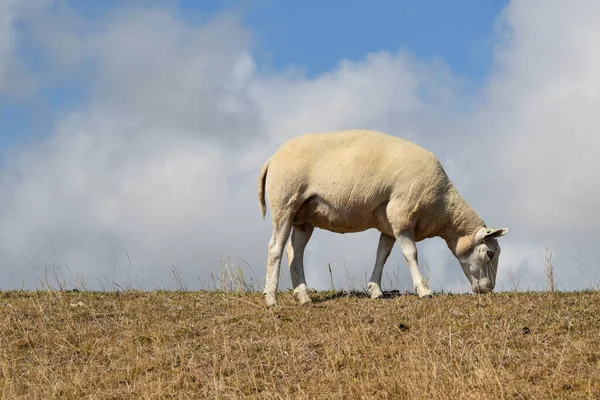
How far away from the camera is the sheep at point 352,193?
14.9m

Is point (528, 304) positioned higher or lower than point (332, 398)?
higher

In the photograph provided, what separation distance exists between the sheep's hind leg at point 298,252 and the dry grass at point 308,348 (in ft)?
1.46

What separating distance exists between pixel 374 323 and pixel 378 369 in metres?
2.45

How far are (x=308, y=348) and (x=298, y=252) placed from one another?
4.46m

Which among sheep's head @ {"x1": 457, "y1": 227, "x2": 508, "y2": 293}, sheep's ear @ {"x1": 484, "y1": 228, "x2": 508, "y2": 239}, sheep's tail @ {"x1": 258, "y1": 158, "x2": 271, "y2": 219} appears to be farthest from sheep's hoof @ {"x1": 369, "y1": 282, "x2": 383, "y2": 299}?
sheep's tail @ {"x1": 258, "y1": 158, "x2": 271, "y2": 219}

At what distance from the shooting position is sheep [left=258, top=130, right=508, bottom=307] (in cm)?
1493

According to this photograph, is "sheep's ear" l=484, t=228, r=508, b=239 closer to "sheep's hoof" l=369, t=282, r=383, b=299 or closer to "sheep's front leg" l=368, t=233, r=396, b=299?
"sheep's front leg" l=368, t=233, r=396, b=299

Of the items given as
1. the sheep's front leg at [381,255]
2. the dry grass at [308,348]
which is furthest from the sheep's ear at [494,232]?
the sheep's front leg at [381,255]

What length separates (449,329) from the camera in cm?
1142

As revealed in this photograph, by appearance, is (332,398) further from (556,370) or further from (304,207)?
(304,207)

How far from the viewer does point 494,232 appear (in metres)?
15.9

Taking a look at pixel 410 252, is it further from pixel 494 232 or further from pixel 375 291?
pixel 494 232

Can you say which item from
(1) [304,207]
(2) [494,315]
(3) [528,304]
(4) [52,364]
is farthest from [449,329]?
(4) [52,364]

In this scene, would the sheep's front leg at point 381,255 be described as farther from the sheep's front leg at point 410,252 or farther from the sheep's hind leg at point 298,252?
the sheep's hind leg at point 298,252
